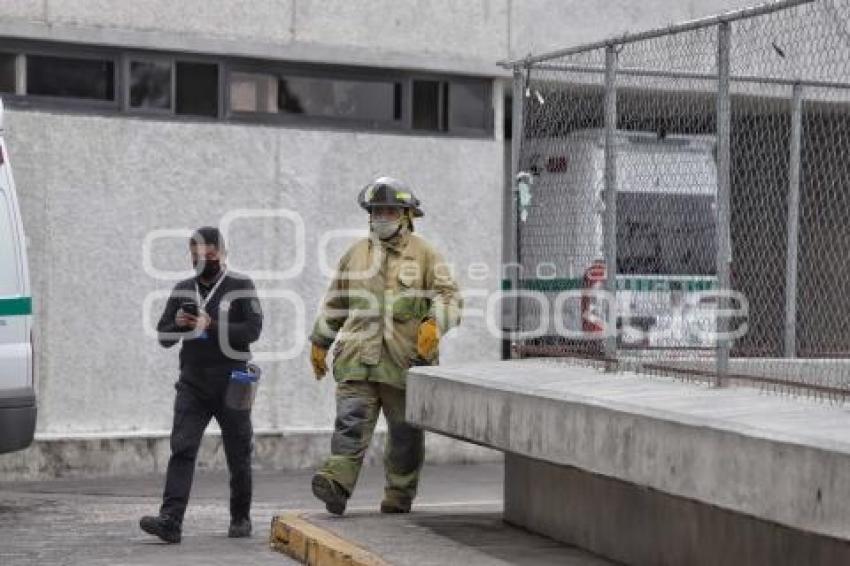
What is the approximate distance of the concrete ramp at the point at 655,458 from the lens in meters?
7.01

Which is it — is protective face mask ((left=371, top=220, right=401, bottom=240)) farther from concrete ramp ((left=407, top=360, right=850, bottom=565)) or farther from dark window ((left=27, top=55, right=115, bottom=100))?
dark window ((left=27, top=55, right=115, bottom=100))

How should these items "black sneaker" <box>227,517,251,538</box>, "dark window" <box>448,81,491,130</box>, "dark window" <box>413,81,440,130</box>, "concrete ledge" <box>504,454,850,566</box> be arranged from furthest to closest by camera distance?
"dark window" <box>448,81,491,130</box>
"dark window" <box>413,81,440,130</box>
"black sneaker" <box>227,517,251,538</box>
"concrete ledge" <box>504,454,850,566</box>

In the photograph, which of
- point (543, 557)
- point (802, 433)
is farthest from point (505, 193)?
point (802, 433)

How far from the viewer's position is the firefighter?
37.0ft

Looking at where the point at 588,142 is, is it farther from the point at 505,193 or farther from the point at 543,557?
the point at 505,193

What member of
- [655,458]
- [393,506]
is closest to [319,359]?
[393,506]

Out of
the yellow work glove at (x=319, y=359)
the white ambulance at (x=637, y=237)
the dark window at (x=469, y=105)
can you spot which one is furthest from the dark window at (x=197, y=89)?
the white ambulance at (x=637, y=237)

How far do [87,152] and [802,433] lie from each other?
9254 mm

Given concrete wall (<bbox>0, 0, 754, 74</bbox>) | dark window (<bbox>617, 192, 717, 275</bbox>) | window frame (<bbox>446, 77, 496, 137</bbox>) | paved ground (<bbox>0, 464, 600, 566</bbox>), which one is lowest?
paved ground (<bbox>0, 464, 600, 566</bbox>)

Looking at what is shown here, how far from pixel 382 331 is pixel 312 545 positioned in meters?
1.48

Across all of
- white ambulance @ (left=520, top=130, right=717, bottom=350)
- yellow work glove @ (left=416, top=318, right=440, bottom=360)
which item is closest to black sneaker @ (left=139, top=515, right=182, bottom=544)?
yellow work glove @ (left=416, top=318, right=440, bottom=360)

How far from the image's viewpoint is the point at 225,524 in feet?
41.3

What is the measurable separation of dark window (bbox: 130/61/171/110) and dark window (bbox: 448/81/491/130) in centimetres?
252

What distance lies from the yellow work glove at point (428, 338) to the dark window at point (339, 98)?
213 inches
